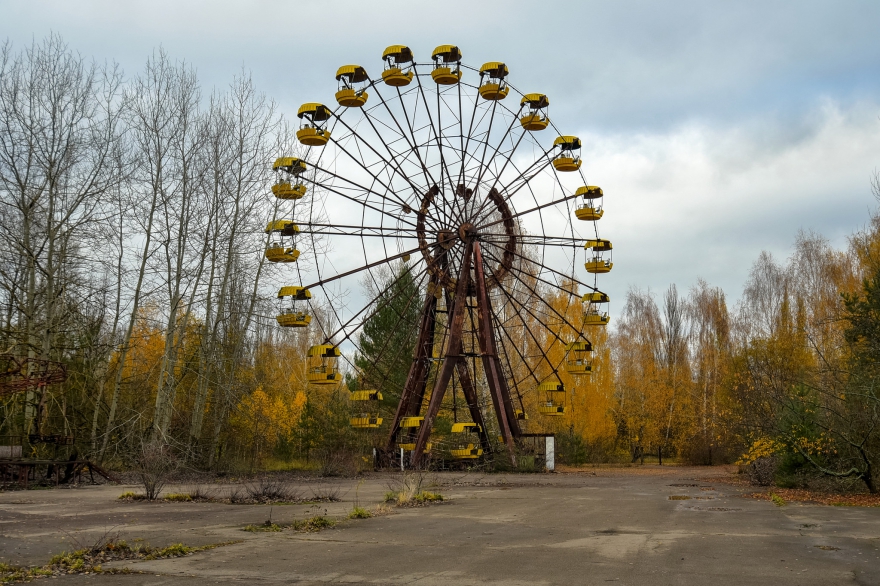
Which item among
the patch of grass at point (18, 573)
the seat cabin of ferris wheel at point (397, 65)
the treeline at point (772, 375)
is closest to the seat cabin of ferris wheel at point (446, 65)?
the seat cabin of ferris wheel at point (397, 65)

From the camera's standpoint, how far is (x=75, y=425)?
28391 mm

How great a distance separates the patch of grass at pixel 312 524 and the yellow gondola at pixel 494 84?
19387 mm

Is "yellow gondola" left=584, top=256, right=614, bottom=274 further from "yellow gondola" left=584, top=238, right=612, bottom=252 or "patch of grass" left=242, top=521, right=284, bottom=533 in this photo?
"patch of grass" left=242, top=521, right=284, bottom=533

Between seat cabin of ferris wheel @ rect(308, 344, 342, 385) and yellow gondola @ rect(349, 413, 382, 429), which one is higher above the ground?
seat cabin of ferris wheel @ rect(308, 344, 342, 385)

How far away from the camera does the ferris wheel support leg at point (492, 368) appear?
100 ft

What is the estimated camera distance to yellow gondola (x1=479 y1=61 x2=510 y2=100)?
28.8 metres

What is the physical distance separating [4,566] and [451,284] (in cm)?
2416

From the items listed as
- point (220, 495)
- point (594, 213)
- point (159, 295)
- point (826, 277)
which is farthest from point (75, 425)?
point (826, 277)

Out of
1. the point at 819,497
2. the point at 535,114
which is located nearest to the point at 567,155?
the point at 535,114

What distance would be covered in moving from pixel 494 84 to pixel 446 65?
6.17 ft

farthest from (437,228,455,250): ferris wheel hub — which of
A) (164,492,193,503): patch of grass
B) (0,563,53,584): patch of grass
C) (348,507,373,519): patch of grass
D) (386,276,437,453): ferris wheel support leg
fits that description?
(0,563,53,584): patch of grass

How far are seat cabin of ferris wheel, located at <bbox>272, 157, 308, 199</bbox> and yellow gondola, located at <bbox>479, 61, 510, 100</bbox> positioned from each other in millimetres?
7284

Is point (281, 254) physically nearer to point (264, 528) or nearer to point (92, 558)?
point (264, 528)

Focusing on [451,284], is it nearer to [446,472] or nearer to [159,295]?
[446,472]
